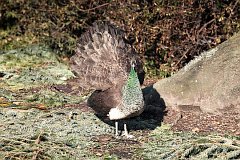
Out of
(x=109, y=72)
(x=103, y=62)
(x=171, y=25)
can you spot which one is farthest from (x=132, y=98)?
(x=171, y=25)

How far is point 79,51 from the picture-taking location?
293 inches

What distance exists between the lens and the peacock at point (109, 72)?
618cm


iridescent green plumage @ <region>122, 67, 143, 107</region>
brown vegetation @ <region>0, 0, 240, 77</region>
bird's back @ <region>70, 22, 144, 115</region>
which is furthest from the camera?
brown vegetation @ <region>0, 0, 240, 77</region>

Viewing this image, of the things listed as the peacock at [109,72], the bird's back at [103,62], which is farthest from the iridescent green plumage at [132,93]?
the bird's back at [103,62]

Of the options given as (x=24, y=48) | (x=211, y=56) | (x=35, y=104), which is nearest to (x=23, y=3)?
(x=24, y=48)

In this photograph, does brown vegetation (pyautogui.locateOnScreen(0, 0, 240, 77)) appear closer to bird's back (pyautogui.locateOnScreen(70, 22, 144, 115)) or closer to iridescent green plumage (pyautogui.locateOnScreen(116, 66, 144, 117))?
bird's back (pyautogui.locateOnScreen(70, 22, 144, 115))

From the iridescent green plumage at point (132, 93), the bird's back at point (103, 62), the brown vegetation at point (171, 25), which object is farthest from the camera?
the brown vegetation at point (171, 25)

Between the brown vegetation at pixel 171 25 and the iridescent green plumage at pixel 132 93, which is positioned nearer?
the iridescent green plumage at pixel 132 93

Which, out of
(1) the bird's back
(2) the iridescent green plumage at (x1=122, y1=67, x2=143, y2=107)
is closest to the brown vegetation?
(1) the bird's back

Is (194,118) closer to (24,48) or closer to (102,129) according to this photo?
(102,129)

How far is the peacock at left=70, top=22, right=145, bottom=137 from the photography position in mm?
6180

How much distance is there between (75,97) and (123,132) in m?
1.91

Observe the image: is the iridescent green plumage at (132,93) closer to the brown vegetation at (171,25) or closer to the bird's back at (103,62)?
the bird's back at (103,62)

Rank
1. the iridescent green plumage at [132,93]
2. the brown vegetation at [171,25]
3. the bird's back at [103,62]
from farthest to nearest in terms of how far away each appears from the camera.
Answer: the brown vegetation at [171,25] < the bird's back at [103,62] < the iridescent green plumage at [132,93]
